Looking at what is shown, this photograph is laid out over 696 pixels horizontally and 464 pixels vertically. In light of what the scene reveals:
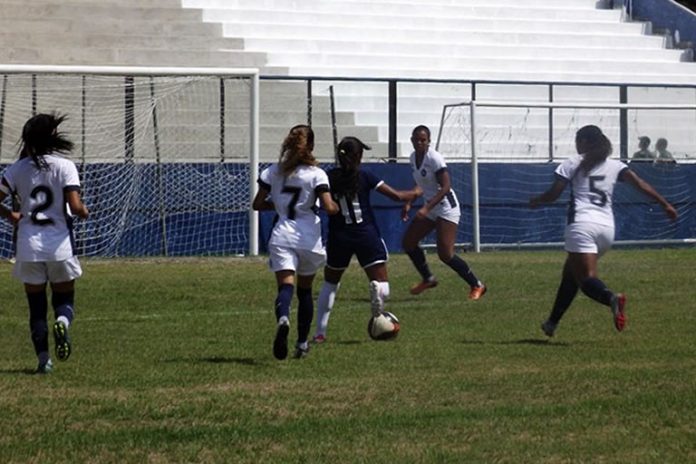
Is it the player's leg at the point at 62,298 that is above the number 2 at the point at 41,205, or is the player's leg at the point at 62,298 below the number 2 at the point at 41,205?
below

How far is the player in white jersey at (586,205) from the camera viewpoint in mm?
13812

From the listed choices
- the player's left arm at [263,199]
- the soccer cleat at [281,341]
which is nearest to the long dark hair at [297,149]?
the player's left arm at [263,199]

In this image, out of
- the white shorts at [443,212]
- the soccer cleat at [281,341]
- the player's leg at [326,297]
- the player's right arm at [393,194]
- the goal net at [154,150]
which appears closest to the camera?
the soccer cleat at [281,341]

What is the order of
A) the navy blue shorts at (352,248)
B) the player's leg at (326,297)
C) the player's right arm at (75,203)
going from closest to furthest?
the player's right arm at (75,203) → the navy blue shorts at (352,248) → the player's leg at (326,297)

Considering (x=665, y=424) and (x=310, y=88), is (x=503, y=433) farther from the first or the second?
(x=310, y=88)

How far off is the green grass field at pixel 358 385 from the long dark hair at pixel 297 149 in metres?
1.55

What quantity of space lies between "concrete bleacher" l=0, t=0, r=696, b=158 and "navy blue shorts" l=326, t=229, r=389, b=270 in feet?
48.6

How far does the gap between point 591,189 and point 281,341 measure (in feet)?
11.4

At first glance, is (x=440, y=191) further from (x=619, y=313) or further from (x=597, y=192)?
(x=619, y=313)

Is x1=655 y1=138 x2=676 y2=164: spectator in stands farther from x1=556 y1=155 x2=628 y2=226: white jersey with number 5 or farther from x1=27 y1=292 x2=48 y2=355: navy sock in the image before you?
x1=27 y1=292 x2=48 y2=355: navy sock

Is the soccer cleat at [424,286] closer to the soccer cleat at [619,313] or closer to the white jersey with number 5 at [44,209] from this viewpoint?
the soccer cleat at [619,313]

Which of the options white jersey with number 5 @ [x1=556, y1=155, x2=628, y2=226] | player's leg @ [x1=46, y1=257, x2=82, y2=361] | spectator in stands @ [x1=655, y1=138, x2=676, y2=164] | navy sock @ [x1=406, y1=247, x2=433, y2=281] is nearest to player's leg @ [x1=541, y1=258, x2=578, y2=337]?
white jersey with number 5 @ [x1=556, y1=155, x2=628, y2=226]

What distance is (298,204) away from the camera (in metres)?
12.4

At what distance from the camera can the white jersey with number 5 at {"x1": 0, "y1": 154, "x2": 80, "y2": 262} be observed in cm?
1160
